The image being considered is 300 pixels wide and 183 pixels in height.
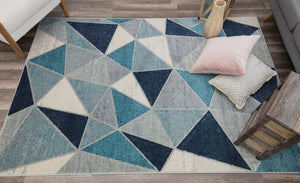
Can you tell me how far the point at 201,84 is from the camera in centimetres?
161

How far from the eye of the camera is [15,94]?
5.01ft

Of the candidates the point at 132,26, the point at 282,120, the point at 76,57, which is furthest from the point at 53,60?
the point at 282,120

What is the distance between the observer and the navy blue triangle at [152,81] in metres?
1.55

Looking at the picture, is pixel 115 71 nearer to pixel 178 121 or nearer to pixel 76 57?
pixel 76 57

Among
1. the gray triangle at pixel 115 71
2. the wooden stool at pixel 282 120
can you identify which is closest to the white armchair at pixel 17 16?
the gray triangle at pixel 115 71

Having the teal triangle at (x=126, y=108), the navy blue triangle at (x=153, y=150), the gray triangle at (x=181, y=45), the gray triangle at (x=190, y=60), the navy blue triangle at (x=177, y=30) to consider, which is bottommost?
the navy blue triangle at (x=153, y=150)

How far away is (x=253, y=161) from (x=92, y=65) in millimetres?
1393

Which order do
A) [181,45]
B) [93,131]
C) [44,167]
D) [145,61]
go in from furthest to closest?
[181,45]
[145,61]
[93,131]
[44,167]

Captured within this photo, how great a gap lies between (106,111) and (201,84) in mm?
769

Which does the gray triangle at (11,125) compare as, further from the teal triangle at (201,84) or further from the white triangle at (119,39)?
the teal triangle at (201,84)

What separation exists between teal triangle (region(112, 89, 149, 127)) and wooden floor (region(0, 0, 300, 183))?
394mm

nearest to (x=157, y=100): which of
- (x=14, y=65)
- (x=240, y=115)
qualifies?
(x=240, y=115)

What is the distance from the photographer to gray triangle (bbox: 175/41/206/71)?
1.69 metres

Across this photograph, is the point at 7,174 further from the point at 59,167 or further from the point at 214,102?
the point at 214,102
